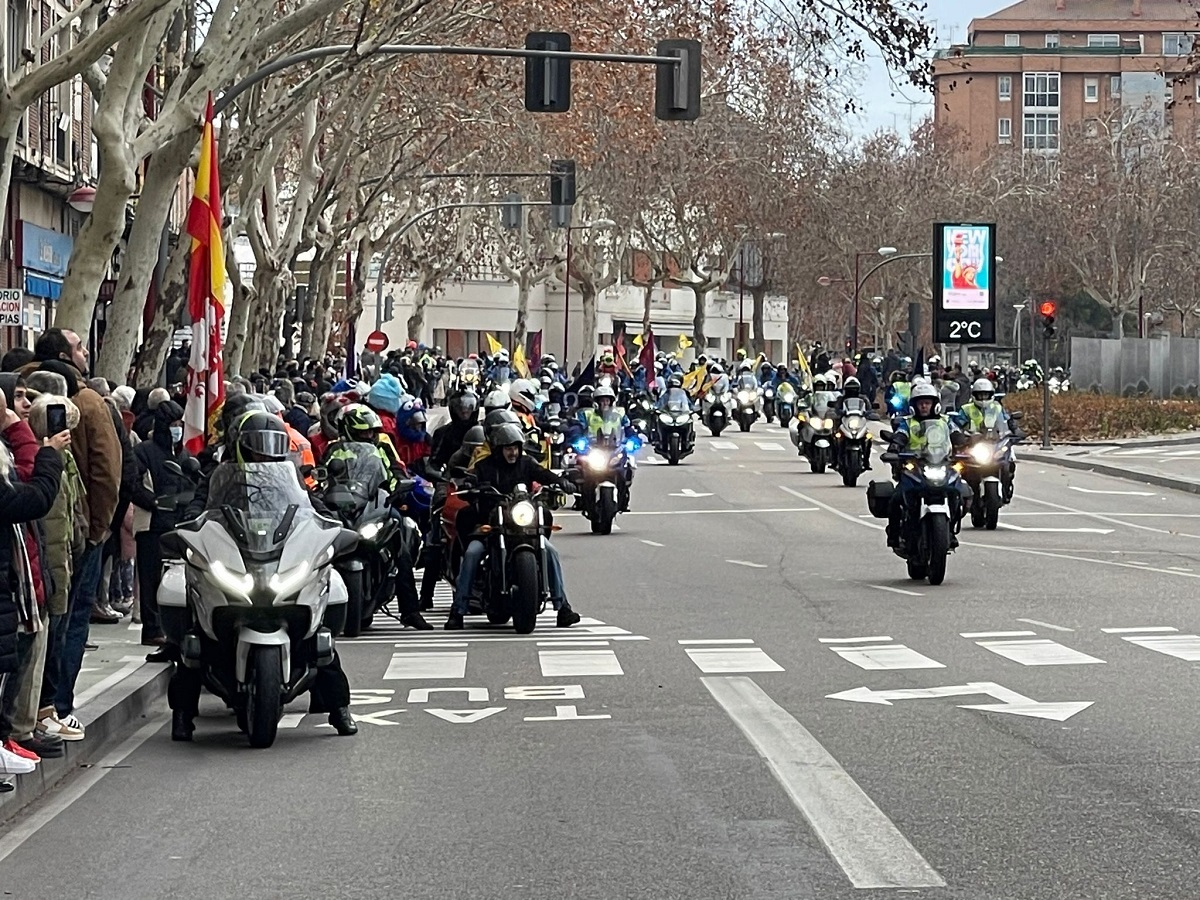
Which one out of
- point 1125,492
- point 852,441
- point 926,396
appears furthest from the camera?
point 852,441

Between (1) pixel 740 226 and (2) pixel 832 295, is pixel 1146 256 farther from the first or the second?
(2) pixel 832 295

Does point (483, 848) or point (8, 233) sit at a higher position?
point (8, 233)

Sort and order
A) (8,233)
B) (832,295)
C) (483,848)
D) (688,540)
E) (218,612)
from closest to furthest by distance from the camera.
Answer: (483,848) < (218,612) < (688,540) < (8,233) < (832,295)

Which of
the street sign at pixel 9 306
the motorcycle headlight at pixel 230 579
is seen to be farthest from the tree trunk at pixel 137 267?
the motorcycle headlight at pixel 230 579

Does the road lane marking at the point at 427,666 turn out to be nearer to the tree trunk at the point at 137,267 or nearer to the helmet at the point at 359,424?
the helmet at the point at 359,424

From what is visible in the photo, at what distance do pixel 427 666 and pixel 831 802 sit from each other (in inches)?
217

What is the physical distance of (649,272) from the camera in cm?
12975

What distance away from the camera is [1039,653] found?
1413 cm

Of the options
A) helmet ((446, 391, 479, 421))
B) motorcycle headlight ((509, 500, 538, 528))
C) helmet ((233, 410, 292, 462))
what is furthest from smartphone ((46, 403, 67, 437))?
helmet ((446, 391, 479, 421))

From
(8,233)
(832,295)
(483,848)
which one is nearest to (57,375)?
(483,848)

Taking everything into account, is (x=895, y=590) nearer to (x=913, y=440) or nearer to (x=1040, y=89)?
(x=913, y=440)

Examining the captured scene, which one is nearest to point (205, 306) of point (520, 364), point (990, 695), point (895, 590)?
point (895, 590)

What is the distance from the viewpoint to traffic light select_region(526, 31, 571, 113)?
75.7 ft

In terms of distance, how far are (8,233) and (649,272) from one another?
9061 cm
